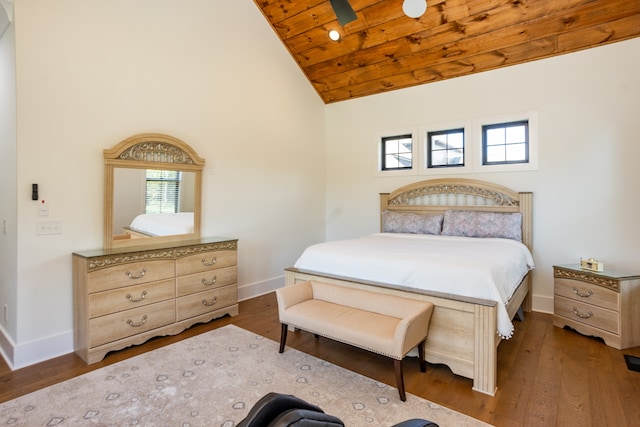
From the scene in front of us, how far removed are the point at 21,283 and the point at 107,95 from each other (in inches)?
68.0

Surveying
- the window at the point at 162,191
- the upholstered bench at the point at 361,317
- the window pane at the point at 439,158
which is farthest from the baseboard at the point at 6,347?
the window pane at the point at 439,158

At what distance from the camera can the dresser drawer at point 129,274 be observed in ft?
8.59

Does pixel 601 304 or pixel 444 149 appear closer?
pixel 601 304

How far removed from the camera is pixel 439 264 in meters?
2.48

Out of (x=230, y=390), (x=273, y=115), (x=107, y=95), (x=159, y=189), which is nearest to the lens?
(x=230, y=390)

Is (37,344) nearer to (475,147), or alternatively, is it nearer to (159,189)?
(159,189)

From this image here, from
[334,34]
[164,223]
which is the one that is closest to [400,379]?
[164,223]

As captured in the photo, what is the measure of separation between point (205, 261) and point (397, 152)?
3235 mm

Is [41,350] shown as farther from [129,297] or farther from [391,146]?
[391,146]

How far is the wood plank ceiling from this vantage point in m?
3.28

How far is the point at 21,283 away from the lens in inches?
102

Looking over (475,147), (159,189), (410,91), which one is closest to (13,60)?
(159,189)

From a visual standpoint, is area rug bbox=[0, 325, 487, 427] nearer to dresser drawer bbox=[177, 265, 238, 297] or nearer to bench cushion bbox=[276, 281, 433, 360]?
bench cushion bbox=[276, 281, 433, 360]

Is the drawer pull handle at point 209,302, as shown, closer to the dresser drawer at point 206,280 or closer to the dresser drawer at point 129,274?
the dresser drawer at point 206,280
